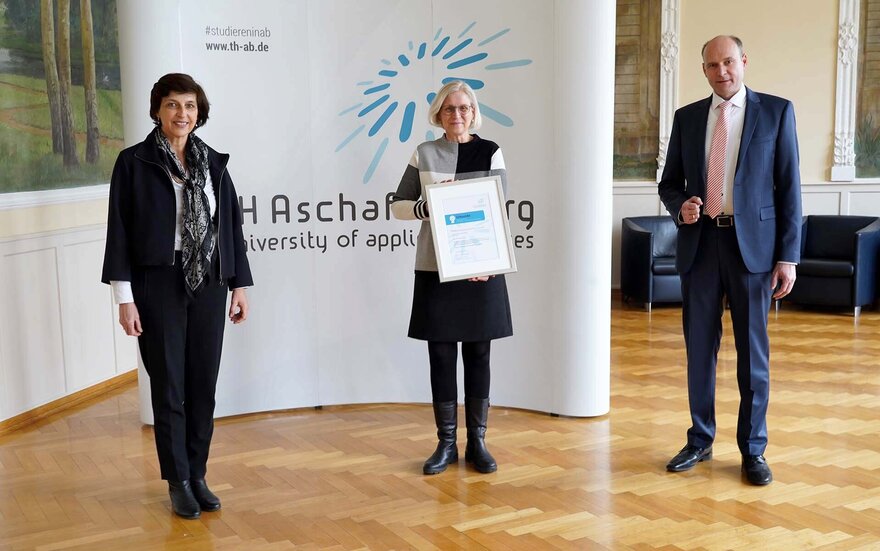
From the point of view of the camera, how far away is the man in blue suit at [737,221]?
13.6 feet

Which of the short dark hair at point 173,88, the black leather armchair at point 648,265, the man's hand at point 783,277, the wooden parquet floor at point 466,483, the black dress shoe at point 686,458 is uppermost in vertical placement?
the short dark hair at point 173,88

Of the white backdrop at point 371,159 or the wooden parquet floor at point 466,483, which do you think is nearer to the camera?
the wooden parquet floor at point 466,483

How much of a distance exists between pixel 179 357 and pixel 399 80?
224 centimetres

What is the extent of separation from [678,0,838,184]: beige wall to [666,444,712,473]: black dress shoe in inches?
226

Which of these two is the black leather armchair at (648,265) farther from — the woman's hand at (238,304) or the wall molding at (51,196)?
the woman's hand at (238,304)

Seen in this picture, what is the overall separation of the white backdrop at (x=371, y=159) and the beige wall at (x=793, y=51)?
4823 millimetres

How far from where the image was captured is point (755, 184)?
4.16 metres

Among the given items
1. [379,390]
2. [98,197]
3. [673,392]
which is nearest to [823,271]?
[673,392]

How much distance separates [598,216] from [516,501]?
179cm

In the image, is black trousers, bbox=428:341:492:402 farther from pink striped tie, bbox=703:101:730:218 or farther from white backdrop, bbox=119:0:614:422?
pink striped tie, bbox=703:101:730:218

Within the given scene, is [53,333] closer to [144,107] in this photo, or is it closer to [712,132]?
[144,107]

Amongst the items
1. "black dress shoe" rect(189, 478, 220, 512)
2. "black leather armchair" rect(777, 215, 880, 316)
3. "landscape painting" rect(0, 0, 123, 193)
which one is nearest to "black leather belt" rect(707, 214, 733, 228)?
"black dress shoe" rect(189, 478, 220, 512)

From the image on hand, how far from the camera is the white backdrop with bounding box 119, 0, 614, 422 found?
5180 millimetres

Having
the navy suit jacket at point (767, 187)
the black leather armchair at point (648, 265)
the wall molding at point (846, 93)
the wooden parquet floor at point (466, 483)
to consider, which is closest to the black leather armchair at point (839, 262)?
the wall molding at point (846, 93)
